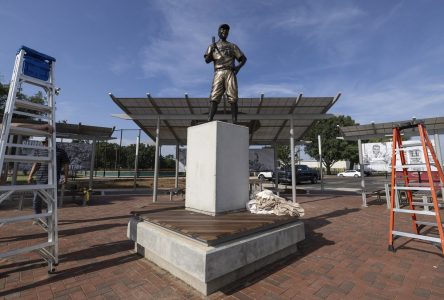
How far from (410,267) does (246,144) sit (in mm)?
3088

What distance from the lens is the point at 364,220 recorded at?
645 centimetres

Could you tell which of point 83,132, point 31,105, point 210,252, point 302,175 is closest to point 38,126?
→ point 31,105

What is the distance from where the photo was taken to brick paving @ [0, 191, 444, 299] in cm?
262

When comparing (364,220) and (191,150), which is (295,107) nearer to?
(364,220)

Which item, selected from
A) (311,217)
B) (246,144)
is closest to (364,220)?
(311,217)

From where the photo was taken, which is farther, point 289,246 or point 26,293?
point 289,246

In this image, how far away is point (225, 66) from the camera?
16.0 feet

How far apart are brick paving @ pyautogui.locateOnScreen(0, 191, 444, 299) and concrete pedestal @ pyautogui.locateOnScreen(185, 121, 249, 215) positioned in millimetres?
1272

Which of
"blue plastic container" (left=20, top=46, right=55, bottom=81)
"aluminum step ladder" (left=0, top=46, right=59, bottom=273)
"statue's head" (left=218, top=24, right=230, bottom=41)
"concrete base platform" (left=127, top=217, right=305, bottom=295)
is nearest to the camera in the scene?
"concrete base platform" (left=127, top=217, right=305, bottom=295)

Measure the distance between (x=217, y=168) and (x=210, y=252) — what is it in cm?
172

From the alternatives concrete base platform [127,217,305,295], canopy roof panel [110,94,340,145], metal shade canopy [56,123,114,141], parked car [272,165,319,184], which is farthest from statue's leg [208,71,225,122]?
parked car [272,165,319,184]

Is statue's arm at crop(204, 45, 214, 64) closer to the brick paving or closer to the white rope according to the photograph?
the white rope

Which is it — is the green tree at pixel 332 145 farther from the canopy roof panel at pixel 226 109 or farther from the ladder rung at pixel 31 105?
the ladder rung at pixel 31 105

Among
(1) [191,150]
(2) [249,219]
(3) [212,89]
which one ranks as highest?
(3) [212,89]
